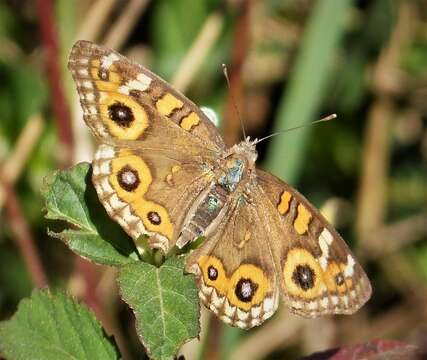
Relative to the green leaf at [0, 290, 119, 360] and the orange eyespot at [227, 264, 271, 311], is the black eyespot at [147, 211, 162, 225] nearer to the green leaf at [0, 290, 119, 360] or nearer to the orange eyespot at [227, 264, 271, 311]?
the orange eyespot at [227, 264, 271, 311]

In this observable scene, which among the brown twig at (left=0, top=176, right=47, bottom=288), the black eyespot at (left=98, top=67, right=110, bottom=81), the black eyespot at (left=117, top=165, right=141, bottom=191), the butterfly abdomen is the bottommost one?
the brown twig at (left=0, top=176, right=47, bottom=288)

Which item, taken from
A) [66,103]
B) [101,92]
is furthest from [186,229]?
[66,103]

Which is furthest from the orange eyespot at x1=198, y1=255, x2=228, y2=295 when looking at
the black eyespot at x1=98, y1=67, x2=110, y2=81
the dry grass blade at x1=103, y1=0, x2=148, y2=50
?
the dry grass blade at x1=103, y1=0, x2=148, y2=50

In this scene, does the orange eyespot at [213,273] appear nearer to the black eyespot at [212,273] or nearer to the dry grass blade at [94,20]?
the black eyespot at [212,273]

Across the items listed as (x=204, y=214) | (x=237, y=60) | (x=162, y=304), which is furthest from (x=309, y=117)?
(x=162, y=304)

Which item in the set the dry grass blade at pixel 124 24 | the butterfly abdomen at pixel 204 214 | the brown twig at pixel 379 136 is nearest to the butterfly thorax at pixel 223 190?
the butterfly abdomen at pixel 204 214

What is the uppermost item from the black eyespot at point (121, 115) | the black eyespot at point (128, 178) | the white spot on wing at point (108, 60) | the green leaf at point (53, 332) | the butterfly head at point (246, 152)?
the white spot on wing at point (108, 60)

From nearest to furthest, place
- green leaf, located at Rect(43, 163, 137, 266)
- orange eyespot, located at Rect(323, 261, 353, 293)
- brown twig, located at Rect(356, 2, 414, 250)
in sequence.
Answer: green leaf, located at Rect(43, 163, 137, 266)
orange eyespot, located at Rect(323, 261, 353, 293)
brown twig, located at Rect(356, 2, 414, 250)
